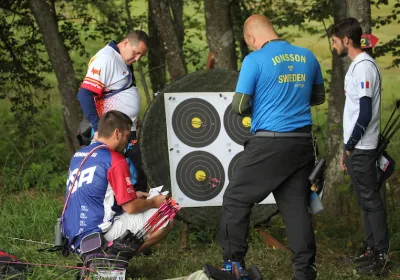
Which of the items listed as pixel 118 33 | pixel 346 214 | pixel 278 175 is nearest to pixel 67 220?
pixel 278 175

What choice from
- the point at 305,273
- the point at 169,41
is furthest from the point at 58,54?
the point at 305,273

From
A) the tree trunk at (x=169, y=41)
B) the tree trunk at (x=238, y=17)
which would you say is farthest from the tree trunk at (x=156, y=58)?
the tree trunk at (x=169, y=41)

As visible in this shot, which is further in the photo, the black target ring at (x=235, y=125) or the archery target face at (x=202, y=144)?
the black target ring at (x=235, y=125)

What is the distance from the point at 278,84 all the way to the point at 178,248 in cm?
217

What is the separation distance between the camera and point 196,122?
6844mm

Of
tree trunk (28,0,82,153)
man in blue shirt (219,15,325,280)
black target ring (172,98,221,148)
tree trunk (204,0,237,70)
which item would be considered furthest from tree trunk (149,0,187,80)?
man in blue shirt (219,15,325,280)

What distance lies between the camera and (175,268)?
19.0 ft

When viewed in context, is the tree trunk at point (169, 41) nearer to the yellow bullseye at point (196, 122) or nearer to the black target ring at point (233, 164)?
the yellow bullseye at point (196, 122)

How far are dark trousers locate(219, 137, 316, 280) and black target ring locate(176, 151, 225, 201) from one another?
169cm

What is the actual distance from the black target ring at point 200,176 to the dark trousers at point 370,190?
4.51 feet

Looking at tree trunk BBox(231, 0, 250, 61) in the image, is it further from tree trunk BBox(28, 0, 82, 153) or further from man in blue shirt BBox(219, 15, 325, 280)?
man in blue shirt BBox(219, 15, 325, 280)

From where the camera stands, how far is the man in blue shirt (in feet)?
16.1

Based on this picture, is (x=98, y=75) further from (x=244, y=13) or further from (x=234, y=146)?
(x=244, y=13)

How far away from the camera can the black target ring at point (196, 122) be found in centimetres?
681
